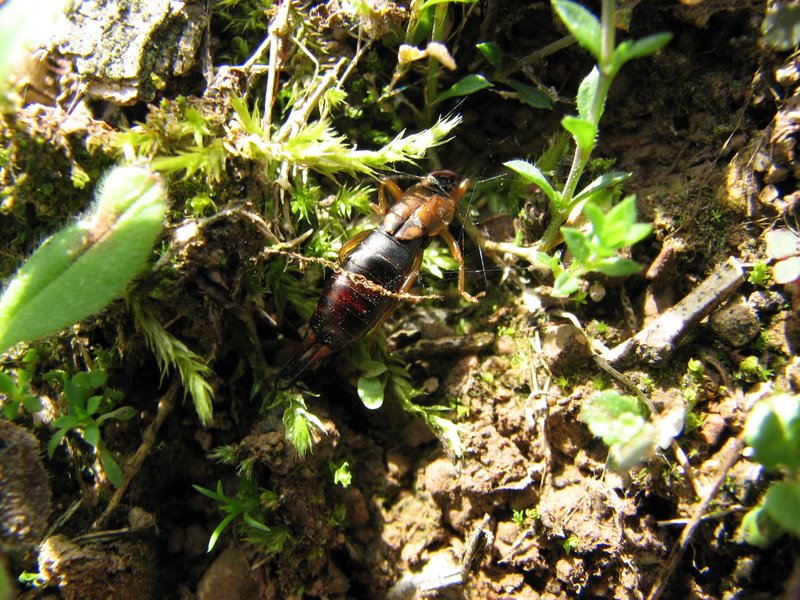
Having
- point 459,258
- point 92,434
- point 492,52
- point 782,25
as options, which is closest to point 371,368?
point 459,258

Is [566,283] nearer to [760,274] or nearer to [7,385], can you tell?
[760,274]

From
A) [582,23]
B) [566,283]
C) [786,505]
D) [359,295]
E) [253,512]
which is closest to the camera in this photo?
[786,505]

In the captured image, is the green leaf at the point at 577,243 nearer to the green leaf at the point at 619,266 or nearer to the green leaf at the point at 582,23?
the green leaf at the point at 619,266

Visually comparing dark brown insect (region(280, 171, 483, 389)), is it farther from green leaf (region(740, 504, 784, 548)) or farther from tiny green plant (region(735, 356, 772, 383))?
green leaf (region(740, 504, 784, 548))

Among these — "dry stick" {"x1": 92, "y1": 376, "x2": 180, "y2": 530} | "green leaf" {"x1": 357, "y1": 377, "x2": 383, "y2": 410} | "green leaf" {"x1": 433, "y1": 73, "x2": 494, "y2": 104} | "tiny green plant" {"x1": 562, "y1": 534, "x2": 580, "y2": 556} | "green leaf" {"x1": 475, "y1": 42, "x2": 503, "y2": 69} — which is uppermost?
"green leaf" {"x1": 475, "y1": 42, "x2": 503, "y2": 69}

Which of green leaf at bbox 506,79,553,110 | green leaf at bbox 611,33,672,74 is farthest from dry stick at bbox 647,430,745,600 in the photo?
green leaf at bbox 506,79,553,110

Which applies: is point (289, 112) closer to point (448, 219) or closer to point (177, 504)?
point (448, 219)

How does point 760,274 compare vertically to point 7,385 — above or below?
below

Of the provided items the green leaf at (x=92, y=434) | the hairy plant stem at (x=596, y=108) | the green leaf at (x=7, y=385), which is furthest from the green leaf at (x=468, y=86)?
the green leaf at (x=7, y=385)
